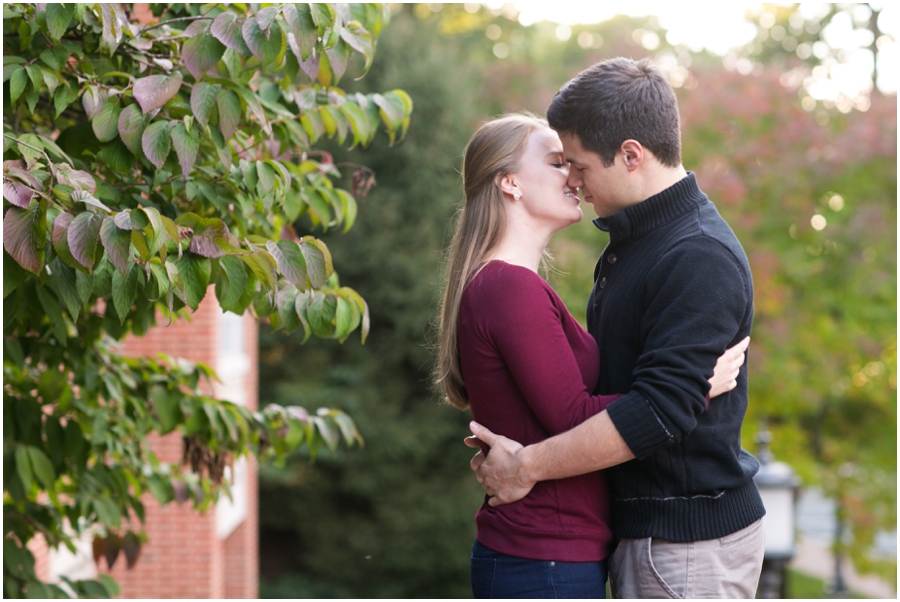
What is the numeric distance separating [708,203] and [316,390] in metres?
10.2

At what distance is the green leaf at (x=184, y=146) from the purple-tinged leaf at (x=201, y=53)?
0.52 feet

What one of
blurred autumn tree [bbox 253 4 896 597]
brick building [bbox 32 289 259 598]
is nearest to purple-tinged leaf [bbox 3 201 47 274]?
brick building [bbox 32 289 259 598]

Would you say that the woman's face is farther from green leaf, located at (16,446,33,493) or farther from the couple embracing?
green leaf, located at (16,446,33,493)

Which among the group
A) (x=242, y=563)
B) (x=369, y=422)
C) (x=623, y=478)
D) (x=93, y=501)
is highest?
(x=623, y=478)

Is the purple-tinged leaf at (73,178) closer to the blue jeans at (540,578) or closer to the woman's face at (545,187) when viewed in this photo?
the woman's face at (545,187)

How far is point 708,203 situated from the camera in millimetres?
2258

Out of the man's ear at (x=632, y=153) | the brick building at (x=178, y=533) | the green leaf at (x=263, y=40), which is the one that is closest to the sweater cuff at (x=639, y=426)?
the man's ear at (x=632, y=153)

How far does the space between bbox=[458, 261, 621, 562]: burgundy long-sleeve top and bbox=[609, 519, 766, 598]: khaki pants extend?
108mm

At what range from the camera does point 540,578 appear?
2113 millimetres

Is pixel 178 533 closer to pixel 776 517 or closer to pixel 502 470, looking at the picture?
pixel 776 517

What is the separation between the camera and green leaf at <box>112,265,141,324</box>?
5.94 ft

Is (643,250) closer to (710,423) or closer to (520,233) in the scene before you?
(520,233)

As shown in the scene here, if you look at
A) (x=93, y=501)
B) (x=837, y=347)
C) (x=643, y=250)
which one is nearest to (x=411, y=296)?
(x=837, y=347)

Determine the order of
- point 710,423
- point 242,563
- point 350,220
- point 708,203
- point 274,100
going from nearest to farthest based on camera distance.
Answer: point 710,423
point 708,203
point 274,100
point 350,220
point 242,563
